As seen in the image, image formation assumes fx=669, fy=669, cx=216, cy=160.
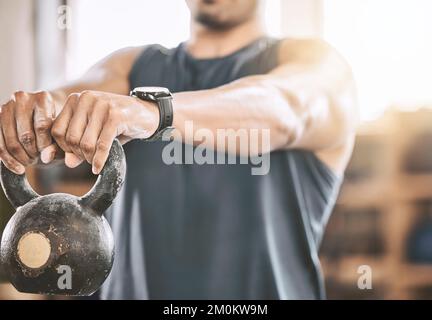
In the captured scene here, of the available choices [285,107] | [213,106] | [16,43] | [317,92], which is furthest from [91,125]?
[16,43]

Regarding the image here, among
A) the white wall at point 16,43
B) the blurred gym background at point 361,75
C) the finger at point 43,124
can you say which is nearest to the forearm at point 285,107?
the blurred gym background at point 361,75

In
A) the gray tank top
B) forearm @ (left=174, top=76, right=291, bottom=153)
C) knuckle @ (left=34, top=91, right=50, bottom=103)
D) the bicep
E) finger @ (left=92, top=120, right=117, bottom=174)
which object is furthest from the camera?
the gray tank top

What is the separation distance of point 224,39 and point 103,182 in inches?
32.0

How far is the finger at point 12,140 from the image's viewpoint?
92 centimetres

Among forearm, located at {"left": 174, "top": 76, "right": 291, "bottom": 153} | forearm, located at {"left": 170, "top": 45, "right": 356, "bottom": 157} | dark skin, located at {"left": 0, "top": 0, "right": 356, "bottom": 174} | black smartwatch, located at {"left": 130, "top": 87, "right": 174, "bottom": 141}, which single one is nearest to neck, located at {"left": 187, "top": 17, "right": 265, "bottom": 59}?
dark skin, located at {"left": 0, "top": 0, "right": 356, "bottom": 174}

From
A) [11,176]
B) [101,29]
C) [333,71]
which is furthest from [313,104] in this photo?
[11,176]

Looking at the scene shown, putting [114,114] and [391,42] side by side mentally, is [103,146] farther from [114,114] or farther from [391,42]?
[391,42]

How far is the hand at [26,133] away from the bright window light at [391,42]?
93 centimetres

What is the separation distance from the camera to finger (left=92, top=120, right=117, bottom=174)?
0.84 meters

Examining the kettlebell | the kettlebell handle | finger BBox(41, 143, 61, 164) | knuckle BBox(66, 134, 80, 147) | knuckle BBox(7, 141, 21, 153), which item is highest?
knuckle BBox(66, 134, 80, 147)

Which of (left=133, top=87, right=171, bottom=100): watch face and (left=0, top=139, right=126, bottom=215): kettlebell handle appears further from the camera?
(left=133, top=87, right=171, bottom=100): watch face

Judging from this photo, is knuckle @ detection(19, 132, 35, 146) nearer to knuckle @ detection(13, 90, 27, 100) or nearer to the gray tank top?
knuckle @ detection(13, 90, 27, 100)

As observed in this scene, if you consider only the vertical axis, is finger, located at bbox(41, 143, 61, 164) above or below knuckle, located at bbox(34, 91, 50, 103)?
below
